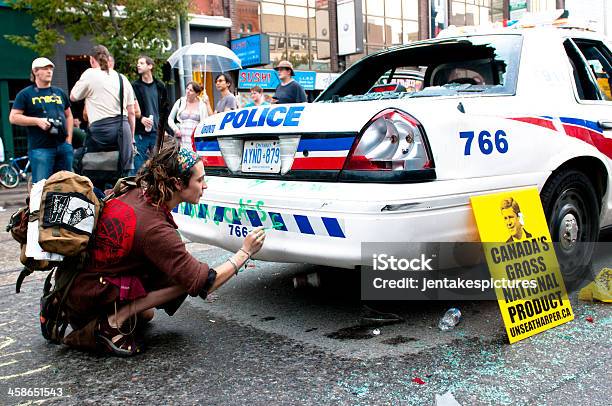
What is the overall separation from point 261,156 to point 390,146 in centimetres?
80

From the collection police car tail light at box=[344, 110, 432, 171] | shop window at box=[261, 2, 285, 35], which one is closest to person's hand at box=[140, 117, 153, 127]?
police car tail light at box=[344, 110, 432, 171]

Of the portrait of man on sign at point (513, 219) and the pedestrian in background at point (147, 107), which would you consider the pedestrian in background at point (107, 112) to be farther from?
the portrait of man on sign at point (513, 219)

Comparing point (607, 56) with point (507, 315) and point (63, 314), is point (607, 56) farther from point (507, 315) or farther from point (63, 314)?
point (63, 314)

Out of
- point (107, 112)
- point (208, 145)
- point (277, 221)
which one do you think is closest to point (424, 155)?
point (277, 221)

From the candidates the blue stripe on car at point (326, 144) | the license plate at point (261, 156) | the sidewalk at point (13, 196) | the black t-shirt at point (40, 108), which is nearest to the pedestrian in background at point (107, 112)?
the black t-shirt at point (40, 108)

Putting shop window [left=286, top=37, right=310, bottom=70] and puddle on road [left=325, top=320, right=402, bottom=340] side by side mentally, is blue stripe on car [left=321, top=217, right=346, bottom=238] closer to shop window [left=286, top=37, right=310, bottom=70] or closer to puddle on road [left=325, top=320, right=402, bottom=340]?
puddle on road [left=325, top=320, right=402, bottom=340]

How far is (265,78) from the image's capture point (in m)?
22.0

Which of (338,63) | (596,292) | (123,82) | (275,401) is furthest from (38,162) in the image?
(338,63)

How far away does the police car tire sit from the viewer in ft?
11.5

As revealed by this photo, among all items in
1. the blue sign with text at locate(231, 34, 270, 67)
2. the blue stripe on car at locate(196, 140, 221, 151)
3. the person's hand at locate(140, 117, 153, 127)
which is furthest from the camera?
the blue sign with text at locate(231, 34, 270, 67)

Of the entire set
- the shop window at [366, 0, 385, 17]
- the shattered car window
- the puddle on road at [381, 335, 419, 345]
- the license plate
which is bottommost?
the puddle on road at [381, 335, 419, 345]

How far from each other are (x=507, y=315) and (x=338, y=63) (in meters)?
22.6

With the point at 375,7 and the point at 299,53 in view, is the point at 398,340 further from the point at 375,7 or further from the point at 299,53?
the point at 375,7

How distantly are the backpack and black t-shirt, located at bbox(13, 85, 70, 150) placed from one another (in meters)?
3.64
